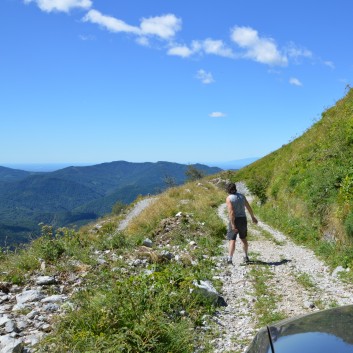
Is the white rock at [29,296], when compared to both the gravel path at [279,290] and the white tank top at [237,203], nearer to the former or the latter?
the gravel path at [279,290]

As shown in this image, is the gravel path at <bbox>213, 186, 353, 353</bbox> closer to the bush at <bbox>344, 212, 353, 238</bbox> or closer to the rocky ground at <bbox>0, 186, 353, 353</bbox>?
the rocky ground at <bbox>0, 186, 353, 353</bbox>

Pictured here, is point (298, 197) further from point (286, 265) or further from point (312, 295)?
point (312, 295)

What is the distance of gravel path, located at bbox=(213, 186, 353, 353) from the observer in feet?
22.2

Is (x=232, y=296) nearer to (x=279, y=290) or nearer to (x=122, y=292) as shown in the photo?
(x=279, y=290)

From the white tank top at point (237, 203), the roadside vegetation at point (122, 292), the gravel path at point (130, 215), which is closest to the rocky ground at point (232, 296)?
the roadside vegetation at point (122, 292)

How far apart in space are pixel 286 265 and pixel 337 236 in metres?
2.35

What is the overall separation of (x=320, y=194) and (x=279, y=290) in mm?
7558

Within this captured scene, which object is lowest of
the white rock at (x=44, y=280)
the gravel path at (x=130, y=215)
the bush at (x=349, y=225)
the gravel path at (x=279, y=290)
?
the gravel path at (x=130, y=215)

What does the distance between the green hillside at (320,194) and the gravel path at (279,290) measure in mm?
953

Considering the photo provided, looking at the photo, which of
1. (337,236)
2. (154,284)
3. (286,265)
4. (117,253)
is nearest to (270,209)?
(337,236)

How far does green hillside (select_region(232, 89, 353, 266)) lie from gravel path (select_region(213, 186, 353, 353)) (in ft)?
3.13

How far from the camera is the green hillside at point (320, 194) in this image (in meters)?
12.3

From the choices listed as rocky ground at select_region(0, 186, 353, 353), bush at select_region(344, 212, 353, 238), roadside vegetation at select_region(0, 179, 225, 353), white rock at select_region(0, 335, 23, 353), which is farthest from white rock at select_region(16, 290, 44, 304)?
bush at select_region(344, 212, 353, 238)

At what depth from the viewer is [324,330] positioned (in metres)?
3.34
